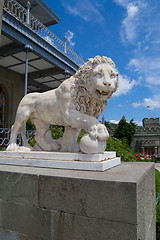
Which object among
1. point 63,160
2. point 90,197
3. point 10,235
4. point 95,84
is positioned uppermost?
point 95,84

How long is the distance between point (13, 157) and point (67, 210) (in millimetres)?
1283

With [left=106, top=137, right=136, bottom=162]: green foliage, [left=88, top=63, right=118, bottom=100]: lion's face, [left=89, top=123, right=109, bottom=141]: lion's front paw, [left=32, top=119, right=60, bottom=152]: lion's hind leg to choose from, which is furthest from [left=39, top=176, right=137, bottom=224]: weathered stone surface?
[left=106, top=137, right=136, bottom=162]: green foliage

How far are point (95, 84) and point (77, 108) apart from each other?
1.39ft

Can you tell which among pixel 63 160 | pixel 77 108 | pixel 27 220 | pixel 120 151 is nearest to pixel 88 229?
pixel 27 220

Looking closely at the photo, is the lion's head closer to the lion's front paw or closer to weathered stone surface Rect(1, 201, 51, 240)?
the lion's front paw

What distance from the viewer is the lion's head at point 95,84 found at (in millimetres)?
2170

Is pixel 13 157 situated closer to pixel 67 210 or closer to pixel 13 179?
pixel 13 179

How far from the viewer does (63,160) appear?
215 centimetres

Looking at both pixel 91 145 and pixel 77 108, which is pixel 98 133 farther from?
pixel 77 108

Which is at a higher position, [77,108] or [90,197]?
[77,108]

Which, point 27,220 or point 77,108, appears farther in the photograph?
point 77,108

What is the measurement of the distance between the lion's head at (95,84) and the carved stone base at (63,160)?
642 millimetres

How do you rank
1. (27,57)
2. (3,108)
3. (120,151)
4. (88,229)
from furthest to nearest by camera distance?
(3,108)
(27,57)
(120,151)
(88,229)

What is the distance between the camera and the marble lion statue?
2.14 meters
